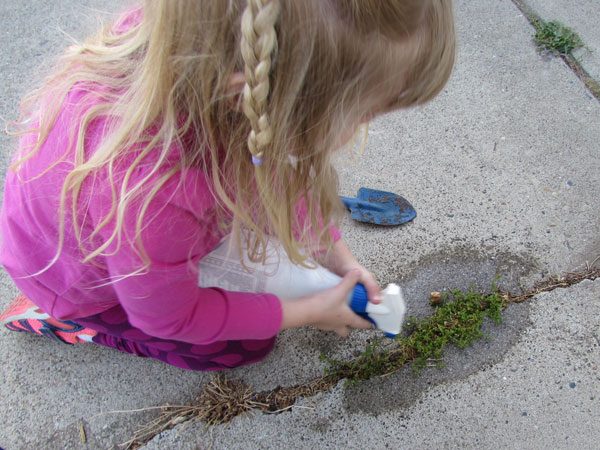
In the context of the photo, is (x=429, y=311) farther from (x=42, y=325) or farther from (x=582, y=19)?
(x=582, y=19)

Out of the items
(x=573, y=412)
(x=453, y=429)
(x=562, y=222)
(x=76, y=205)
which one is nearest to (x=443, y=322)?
(x=453, y=429)

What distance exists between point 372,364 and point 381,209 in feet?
1.65

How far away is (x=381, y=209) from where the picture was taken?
1732mm

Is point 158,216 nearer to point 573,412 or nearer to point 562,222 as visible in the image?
point 573,412

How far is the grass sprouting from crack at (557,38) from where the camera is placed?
7.00 ft

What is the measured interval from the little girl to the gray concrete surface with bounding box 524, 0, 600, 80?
1470 millimetres

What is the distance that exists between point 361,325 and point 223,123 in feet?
Answer: 2.29

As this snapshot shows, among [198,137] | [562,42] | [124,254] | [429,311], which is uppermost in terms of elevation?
[562,42]

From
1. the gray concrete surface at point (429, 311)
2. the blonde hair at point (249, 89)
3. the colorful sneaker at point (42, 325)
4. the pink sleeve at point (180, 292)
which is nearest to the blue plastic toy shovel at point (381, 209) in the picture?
the gray concrete surface at point (429, 311)

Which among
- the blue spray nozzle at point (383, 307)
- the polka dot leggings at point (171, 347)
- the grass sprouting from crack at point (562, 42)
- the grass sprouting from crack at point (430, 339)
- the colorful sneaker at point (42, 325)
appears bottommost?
the colorful sneaker at point (42, 325)

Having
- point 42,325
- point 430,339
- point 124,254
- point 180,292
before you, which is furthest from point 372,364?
point 42,325

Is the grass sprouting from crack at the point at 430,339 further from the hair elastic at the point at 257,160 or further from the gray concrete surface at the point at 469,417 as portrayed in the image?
the hair elastic at the point at 257,160

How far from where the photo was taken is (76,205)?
98 centimetres

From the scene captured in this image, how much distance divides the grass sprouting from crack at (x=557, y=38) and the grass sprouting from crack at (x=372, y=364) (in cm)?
111
